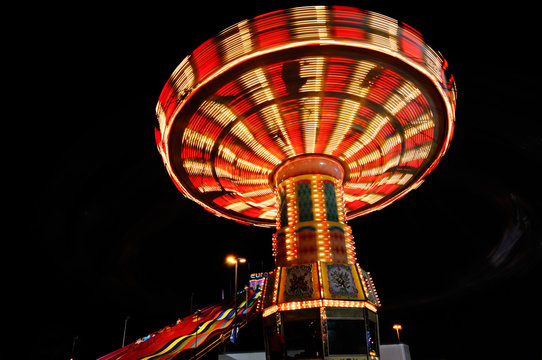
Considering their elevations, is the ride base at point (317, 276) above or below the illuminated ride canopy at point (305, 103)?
below

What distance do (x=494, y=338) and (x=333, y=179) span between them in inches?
861

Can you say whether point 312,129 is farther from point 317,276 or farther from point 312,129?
point 317,276

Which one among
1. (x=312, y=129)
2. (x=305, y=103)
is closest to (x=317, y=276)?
(x=312, y=129)

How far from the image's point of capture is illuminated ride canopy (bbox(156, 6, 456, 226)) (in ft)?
33.9

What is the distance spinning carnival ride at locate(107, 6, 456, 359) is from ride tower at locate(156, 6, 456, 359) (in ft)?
0.12

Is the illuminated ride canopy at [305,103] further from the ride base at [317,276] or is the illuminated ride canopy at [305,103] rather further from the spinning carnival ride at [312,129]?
the ride base at [317,276]

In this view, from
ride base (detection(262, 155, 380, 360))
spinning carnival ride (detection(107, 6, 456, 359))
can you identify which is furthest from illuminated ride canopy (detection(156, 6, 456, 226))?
ride base (detection(262, 155, 380, 360))

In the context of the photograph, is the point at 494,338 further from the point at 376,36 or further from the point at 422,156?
the point at 376,36

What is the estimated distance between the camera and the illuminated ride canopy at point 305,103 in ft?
33.9

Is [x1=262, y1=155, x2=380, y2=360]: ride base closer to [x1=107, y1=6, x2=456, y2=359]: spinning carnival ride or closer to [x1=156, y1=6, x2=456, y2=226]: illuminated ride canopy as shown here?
[x1=107, y1=6, x2=456, y2=359]: spinning carnival ride

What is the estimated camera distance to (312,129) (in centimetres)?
1347

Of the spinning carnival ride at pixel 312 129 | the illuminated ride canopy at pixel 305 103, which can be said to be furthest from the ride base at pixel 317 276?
the illuminated ride canopy at pixel 305 103

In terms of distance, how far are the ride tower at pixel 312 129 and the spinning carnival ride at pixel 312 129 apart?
4cm

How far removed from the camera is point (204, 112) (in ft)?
39.7
